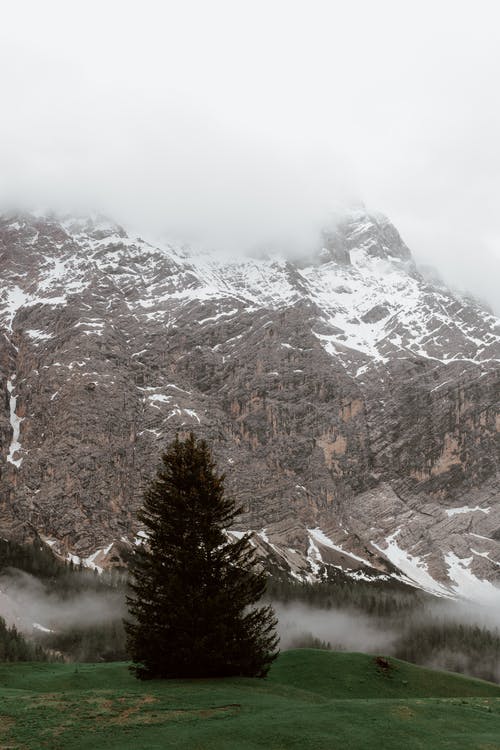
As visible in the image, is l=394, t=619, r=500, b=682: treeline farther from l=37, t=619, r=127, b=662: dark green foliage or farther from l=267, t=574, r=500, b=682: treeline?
l=37, t=619, r=127, b=662: dark green foliage

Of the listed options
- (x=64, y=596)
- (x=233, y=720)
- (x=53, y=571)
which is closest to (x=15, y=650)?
(x=64, y=596)

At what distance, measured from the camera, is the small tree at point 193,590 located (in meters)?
32.3

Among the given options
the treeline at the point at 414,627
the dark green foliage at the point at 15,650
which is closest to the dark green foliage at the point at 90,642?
the dark green foliage at the point at 15,650

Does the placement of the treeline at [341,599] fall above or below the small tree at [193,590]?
below

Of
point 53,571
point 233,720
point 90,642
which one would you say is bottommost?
point 90,642

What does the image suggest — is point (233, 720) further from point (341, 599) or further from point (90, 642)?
point (341, 599)

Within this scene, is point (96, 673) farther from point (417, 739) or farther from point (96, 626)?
point (96, 626)

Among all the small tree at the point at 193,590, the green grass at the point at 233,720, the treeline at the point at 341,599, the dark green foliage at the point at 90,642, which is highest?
the small tree at the point at 193,590

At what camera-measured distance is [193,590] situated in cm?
3312

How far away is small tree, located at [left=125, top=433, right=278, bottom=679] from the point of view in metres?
32.3

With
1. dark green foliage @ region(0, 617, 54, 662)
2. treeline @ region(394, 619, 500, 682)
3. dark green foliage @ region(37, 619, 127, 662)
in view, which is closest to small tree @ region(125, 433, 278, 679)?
dark green foliage @ region(0, 617, 54, 662)

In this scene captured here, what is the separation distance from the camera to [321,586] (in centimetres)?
18988

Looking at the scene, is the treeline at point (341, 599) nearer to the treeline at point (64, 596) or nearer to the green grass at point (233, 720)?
the treeline at point (64, 596)

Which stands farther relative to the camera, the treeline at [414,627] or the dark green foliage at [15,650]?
the treeline at [414,627]
